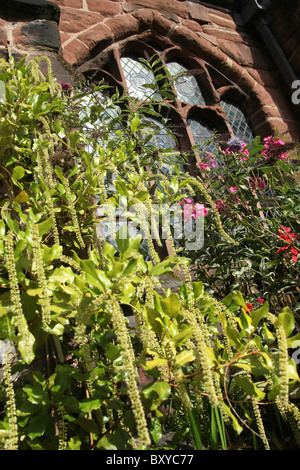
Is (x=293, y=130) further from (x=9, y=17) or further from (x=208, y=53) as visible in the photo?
(x=9, y=17)

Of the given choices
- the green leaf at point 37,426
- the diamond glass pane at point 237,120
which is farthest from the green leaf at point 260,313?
the diamond glass pane at point 237,120

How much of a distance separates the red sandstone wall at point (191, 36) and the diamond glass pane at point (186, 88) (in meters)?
0.26

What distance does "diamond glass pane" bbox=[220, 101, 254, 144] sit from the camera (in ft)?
13.1

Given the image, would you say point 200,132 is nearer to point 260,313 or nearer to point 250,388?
point 260,313

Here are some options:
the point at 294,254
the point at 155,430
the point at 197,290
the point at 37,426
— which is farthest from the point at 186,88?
the point at 37,426

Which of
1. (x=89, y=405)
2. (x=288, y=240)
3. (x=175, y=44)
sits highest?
(x=175, y=44)

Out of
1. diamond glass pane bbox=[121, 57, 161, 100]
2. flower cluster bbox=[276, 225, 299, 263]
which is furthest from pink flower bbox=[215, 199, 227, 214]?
diamond glass pane bbox=[121, 57, 161, 100]

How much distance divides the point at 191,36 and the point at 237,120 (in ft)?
3.56

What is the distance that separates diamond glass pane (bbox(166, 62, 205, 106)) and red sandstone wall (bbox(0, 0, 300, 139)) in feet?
0.87

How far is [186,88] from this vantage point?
12.7 ft

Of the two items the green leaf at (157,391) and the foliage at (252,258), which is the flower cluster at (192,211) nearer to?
the foliage at (252,258)
